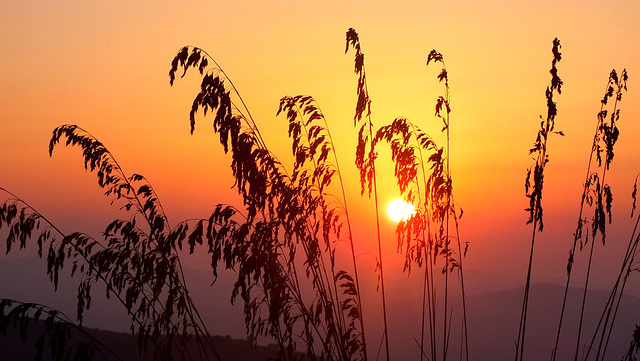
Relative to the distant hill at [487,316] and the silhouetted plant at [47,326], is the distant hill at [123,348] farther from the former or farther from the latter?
the distant hill at [487,316]

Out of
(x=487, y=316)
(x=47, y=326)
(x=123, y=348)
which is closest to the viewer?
(x=47, y=326)

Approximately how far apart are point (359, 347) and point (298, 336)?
19.5 inches

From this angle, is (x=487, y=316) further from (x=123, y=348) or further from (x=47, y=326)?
(x=47, y=326)

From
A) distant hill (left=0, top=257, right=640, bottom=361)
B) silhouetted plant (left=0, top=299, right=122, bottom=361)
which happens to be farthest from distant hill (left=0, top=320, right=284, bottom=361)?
distant hill (left=0, top=257, right=640, bottom=361)

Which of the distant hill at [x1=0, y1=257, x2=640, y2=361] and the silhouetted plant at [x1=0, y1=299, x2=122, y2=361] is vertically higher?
the distant hill at [x1=0, y1=257, x2=640, y2=361]

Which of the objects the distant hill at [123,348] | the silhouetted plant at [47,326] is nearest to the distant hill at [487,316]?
the distant hill at [123,348]

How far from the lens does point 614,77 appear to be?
16.7 feet

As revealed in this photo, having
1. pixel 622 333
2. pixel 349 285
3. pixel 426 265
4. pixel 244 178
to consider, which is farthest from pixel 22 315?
pixel 622 333

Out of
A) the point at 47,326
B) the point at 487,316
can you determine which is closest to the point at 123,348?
the point at 47,326

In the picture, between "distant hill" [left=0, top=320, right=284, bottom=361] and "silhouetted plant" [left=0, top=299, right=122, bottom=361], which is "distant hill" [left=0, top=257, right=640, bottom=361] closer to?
"distant hill" [left=0, top=320, right=284, bottom=361]

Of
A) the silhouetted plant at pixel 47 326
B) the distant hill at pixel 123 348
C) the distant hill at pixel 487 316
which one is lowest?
the silhouetted plant at pixel 47 326

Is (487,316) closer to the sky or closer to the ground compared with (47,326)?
closer to the sky

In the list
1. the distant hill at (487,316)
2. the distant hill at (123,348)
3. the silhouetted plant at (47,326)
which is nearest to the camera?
the silhouetted plant at (47,326)

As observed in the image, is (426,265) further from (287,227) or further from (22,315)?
(22,315)
